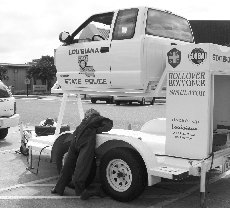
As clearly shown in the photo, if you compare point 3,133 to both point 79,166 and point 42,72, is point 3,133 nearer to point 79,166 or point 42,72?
point 79,166

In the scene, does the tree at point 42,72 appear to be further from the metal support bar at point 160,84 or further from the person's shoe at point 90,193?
the person's shoe at point 90,193

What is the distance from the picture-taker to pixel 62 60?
22.7 feet

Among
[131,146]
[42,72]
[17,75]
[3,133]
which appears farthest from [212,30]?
[131,146]

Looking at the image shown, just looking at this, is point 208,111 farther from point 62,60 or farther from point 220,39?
point 220,39

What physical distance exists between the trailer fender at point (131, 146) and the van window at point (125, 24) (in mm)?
1636

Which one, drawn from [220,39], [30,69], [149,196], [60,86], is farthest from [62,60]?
[220,39]

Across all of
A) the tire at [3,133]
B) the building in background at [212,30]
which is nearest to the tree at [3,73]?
the building in background at [212,30]

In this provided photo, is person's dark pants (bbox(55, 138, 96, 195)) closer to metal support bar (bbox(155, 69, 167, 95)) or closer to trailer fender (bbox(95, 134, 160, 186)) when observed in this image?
trailer fender (bbox(95, 134, 160, 186))

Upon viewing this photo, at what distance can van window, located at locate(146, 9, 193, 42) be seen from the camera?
20.0 feet

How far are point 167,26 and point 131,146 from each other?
2.40 m

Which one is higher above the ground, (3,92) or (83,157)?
(3,92)

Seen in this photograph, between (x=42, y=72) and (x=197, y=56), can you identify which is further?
(x=42, y=72)

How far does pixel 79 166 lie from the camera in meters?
5.27

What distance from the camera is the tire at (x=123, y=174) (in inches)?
198
